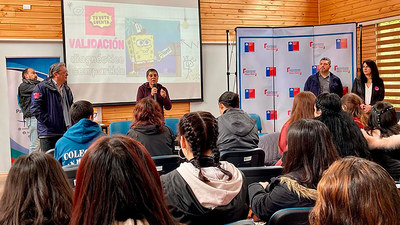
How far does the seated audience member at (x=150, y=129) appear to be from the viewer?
3834mm

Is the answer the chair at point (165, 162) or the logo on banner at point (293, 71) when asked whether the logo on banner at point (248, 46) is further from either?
the chair at point (165, 162)

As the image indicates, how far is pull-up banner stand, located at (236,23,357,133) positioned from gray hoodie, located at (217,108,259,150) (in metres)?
3.77

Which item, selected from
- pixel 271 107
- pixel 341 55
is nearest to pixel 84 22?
pixel 271 107

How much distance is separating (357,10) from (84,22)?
18.5 feet

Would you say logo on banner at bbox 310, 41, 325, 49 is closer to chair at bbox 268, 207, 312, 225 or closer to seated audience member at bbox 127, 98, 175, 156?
seated audience member at bbox 127, 98, 175, 156

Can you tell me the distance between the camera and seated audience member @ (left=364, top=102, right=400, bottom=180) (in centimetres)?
320

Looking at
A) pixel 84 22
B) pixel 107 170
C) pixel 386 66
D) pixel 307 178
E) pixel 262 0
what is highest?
pixel 262 0

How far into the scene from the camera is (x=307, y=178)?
2.14 m

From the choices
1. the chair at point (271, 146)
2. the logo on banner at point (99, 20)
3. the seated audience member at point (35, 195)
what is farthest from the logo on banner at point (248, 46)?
the seated audience member at point (35, 195)

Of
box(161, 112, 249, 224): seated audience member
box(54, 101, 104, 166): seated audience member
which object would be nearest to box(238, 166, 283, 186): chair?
box(161, 112, 249, 224): seated audience member

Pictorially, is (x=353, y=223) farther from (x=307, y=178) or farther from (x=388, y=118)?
(x=388, y=118)

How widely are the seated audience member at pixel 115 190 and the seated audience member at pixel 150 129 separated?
2.64m

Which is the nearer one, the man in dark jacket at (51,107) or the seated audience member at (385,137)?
the seated audience member at (385,137)

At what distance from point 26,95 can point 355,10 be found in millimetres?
6822
